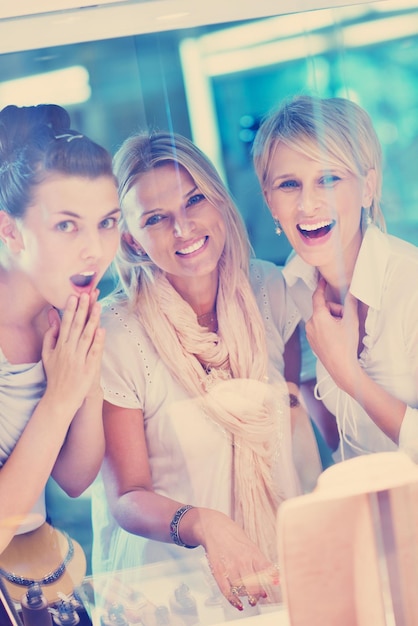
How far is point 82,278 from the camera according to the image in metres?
2.06

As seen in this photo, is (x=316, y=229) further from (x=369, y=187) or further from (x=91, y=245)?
(x=91, y=245)

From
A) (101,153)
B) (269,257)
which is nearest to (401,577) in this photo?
(269,257)

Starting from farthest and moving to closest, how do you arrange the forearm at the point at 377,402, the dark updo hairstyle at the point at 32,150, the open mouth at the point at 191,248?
the forearm at the point at 377,402 < the open mouth at the point at 191,248 < the dark updo hairstyle at the point at 32,150

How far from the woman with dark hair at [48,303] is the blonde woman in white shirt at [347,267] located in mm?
538

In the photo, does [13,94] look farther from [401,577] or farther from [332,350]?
[401,577]

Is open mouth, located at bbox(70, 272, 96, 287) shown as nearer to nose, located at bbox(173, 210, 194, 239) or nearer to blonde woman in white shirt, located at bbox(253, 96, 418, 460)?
nose, located at bbox(173, 210, 194, 239)

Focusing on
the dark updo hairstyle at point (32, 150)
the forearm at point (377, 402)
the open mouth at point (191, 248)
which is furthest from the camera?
the forearm at point (377, 402)

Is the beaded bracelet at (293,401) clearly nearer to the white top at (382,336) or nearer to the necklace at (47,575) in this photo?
the white top at (382,336)

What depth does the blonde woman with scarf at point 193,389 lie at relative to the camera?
209 centimetres

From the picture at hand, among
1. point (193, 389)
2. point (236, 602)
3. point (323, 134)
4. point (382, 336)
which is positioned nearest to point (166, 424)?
point (193, 389)

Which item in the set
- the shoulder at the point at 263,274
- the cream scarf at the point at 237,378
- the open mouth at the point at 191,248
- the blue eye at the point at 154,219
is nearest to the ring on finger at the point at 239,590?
the cream scarf at the point at 237,378

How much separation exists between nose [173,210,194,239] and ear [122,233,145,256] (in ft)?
0.38

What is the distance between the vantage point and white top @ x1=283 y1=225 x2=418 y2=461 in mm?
2197

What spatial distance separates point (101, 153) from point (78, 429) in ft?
2.67
